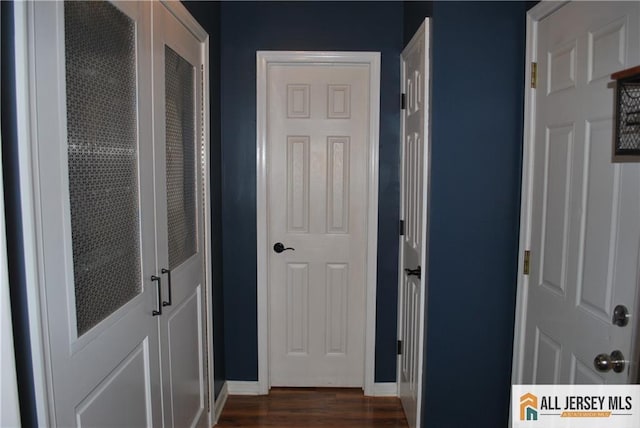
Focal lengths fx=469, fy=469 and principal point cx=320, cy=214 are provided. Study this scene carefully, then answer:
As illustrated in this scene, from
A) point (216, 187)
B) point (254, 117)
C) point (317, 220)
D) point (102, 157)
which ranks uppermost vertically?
point (254, 117)

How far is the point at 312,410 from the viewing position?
2.95m

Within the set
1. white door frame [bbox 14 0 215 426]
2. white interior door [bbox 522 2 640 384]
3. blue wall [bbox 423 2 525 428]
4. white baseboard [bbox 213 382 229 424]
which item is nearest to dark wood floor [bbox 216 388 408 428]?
white baseboard [bbox 213 382 229 424]

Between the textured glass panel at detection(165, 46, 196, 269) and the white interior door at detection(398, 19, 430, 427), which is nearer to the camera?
the textured glass panel at detection(165, 46, 196, 269)

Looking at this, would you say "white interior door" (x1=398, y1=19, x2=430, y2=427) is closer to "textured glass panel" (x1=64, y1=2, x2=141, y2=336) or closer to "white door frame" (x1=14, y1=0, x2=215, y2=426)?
"textured glass panel" (x1=64, y1=2, x2=141, y2=336)

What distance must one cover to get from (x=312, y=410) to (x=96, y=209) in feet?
6.86

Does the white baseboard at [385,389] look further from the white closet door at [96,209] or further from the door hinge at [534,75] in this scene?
the door hinge at [534,75]

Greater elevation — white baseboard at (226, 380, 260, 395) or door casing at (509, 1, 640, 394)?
door casing at (509, 1, 640, 394)

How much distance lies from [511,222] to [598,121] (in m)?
0.73

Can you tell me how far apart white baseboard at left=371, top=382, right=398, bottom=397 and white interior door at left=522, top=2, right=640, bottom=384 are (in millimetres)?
1152

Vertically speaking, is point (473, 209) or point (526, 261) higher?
point (473, 209)

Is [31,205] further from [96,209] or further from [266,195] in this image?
[266,195]

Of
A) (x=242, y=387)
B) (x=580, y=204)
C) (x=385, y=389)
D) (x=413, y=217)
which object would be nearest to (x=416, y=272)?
(x=413, y=217)

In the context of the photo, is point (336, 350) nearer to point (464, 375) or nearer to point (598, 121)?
point (464, 375)

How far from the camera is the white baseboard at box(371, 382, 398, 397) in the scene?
313 centimetres
